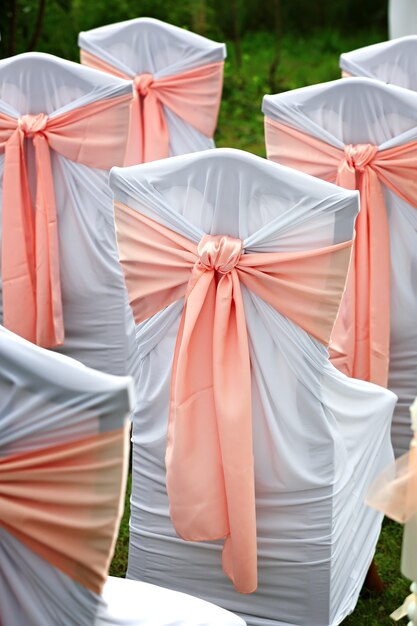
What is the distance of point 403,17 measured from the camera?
18.4 feet

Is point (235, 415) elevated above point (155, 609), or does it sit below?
above

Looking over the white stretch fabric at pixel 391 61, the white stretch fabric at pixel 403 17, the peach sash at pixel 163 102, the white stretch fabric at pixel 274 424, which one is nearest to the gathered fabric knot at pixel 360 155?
the white stretch fabric at pixel 274 424

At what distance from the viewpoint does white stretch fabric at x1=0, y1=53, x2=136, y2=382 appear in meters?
3.17

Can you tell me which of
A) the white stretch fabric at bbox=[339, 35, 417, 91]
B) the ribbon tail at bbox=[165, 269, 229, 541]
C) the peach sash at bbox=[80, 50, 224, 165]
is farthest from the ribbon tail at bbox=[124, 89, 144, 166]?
the ribbon tail at bbox=[165, 269, 229, 541]

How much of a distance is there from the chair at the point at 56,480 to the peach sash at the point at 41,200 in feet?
5.50

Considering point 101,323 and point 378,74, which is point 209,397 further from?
point 378,74

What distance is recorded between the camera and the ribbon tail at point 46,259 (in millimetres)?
3213

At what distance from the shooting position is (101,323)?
3439mm

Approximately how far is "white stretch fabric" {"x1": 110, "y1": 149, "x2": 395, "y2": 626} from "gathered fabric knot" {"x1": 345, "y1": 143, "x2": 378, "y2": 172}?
634 millimetres

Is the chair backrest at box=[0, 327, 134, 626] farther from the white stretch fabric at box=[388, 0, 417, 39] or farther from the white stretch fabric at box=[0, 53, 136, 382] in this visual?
the white stretch fabric at box=[388, 0, 417, 39]

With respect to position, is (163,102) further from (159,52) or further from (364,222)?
(364,222)

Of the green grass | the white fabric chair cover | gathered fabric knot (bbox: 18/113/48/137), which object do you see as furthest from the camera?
the green grass

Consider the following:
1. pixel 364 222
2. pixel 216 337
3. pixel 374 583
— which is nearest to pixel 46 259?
pixel 364 222

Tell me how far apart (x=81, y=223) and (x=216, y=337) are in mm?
1208
